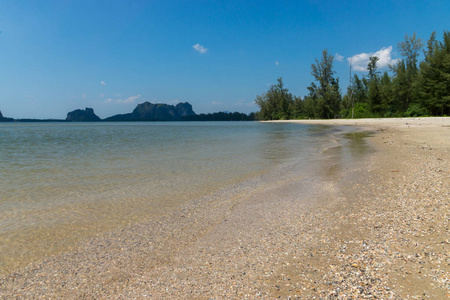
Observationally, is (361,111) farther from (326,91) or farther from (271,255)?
(271,255)

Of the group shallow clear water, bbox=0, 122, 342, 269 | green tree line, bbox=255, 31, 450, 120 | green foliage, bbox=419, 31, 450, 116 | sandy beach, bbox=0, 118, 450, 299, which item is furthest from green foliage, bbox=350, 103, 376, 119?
sandy beach, bbox=0, 118, 450, 299

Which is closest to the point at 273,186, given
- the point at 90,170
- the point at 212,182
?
the point at 212,182

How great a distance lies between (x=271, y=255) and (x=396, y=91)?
54.1 metres

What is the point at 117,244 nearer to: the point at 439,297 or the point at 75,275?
the point at 75,275

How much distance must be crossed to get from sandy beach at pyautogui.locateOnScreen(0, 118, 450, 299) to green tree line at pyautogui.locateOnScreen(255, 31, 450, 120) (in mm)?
41873

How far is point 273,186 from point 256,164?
10.7 ft

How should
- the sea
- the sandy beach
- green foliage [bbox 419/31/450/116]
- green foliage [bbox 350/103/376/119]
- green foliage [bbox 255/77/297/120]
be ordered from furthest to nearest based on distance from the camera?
green foliage [bbox 255/77/297/120], green foliage [bbox 350/103/376/119], green foliage [bbox 419/31/450/116], the sea, the sandy beach

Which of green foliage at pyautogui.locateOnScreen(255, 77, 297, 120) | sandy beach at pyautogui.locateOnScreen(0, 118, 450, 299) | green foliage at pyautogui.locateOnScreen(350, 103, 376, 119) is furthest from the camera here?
green foliage at pyautogui.locateOnScreen(255, 77, 297, 120)

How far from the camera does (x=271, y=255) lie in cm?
289

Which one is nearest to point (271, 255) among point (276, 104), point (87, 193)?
point (87, 193)

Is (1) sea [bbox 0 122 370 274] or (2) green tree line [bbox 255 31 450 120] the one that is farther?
(2) green tree line [bbox 255 31 450 120]

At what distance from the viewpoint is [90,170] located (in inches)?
349

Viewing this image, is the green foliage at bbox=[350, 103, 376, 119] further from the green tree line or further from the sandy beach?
the sandy beach

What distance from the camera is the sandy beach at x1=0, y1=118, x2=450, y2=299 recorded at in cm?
230
